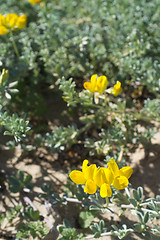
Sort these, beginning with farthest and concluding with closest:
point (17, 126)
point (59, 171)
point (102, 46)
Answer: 1. point (102, 46)
2. point (59, 171)
3. point (17, 126)

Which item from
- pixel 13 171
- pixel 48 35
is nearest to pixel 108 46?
pixel 48 35

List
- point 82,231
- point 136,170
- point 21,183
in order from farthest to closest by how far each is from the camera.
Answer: point 136,170
point 21,183
point 82,231

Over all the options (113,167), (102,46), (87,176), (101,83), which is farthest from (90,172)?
(102,46)

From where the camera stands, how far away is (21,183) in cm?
270

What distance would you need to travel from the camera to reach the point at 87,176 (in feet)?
6.72

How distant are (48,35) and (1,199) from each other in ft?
6.42

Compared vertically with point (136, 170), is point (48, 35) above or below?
above

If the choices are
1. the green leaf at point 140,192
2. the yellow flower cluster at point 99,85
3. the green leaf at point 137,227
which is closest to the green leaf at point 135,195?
the green leaf at point 140,192

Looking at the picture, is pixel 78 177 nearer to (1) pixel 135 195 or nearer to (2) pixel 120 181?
(2) pixel 120 181

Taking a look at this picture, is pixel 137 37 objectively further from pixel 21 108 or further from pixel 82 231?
pixel 82 231

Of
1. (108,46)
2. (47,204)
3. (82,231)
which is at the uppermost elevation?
(108,46)

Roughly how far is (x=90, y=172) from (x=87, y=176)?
4cm

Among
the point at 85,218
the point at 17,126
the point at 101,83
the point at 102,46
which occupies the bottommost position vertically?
the point at 85,218

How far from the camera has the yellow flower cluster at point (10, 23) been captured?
3.07 metres
